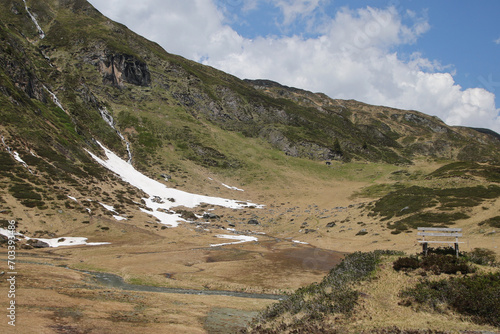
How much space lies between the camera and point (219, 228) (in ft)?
197

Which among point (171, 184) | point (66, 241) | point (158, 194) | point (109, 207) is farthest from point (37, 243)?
point (171, 184)

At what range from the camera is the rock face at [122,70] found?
440 ft

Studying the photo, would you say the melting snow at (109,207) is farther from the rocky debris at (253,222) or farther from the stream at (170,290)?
the stream at (170,290)

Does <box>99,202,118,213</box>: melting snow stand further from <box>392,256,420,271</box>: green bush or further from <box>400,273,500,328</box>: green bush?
<box>400,273,500,328</box>: green bush

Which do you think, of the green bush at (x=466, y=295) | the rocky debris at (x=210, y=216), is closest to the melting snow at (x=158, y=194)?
the rocky debris at (x=210, y=216)

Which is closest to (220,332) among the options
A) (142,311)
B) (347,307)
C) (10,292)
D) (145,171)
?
(142,311)

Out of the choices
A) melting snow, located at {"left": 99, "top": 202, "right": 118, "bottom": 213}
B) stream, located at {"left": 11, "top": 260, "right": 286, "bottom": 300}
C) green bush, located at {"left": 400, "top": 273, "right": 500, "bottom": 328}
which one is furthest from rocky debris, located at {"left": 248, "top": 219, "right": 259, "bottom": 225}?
green bush, located at {"left": 400, "top": 273, "right": 500, "bottom": 328}

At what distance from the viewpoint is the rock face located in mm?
134250

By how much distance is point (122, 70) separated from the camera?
13625 centimetres

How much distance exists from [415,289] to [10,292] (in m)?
20.6

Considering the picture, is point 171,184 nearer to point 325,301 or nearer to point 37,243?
point 37,243

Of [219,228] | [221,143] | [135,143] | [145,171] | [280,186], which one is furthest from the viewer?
[221,143]

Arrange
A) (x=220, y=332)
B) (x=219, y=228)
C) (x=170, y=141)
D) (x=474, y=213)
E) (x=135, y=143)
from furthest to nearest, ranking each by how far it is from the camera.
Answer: (x=170, y=141) → (x=135, y=143) → (x=219, y=228) → (x=474, y=213) → (x=220, y=332)

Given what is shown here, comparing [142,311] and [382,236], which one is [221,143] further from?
[142,311]
